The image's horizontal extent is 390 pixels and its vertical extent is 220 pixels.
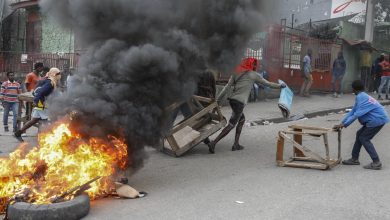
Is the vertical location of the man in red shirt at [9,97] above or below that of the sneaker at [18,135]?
above

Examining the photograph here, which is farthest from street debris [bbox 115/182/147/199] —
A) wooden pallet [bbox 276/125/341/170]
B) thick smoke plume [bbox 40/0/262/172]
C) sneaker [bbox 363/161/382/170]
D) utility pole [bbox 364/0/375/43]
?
utility pole [bbox 364/0/375/43]

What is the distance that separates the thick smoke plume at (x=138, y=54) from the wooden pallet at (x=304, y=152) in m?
1.75

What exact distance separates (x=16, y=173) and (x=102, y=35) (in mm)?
2015

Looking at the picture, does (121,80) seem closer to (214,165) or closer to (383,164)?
(214,165)

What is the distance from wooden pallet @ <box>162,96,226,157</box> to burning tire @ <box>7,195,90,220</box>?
9.36 ft

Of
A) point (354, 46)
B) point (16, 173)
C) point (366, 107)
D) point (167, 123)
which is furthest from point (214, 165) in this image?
point (354, 46)

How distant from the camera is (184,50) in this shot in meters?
5.63

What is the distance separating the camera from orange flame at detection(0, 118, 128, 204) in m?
4.69

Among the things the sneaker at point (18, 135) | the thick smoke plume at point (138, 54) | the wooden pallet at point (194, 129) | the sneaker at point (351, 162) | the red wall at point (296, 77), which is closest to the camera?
the thick smoke plume at point (138, 54)

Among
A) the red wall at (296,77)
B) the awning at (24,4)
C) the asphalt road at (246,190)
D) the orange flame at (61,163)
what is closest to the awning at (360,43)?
the red wall at (296,77)

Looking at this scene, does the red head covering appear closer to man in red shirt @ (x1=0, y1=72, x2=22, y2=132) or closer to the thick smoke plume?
the thick smoke plume

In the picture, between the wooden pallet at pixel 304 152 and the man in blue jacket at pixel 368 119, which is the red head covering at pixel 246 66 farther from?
the man in blue jacket at pixel 368 119

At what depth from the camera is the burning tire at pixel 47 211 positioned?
A: 4.12 metres

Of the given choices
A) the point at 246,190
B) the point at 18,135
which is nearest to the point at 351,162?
the point at 246,190
